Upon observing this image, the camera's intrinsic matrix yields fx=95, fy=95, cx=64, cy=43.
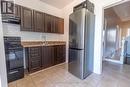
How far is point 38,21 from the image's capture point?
341 centimetres

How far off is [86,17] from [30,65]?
223 centimetres

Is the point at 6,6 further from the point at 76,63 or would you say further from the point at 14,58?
the point at 76,63

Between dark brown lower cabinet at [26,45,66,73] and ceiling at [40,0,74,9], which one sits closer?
dark brown lower cabinet at [26,45,66,73]

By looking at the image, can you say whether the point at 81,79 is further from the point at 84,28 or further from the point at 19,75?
the point at 19,75

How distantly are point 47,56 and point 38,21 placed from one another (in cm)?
131

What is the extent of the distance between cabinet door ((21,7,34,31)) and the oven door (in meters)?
0.78

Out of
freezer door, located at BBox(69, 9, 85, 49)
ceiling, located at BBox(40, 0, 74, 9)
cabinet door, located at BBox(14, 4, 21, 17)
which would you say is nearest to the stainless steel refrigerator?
freezer door, located at BBox(69, 9, 85, 49)

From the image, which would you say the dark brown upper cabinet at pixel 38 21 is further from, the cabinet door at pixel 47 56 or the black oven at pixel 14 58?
the black oven at pixel 14 58

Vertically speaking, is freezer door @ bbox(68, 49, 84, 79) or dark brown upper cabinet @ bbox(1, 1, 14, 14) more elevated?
dark brown upper cabinet @ bbox(1, 1, 14, 14)

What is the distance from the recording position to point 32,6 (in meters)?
3.50

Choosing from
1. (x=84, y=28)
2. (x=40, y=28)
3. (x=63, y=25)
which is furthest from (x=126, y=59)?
(x=40, y=28)

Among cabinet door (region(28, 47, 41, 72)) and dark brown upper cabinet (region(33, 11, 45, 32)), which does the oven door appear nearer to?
cabinet door (region(28, 47, 41, 72))

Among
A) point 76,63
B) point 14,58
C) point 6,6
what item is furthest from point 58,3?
point 6,6

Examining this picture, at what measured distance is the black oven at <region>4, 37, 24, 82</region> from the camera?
97.4 inches
